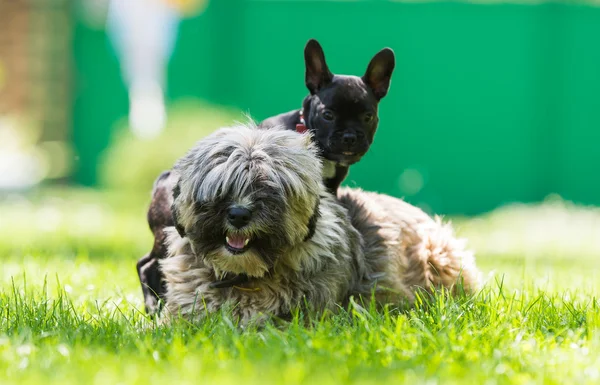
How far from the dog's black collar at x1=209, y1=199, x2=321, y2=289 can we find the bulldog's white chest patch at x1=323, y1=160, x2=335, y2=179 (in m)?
0.73

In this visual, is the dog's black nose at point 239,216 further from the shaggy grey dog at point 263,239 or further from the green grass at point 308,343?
the green grass at point 308,343

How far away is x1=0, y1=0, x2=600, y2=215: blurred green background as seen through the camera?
1325 cm

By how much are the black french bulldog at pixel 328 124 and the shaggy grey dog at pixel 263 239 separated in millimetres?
354

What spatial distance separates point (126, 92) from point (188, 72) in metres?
1.02

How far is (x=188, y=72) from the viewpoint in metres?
13.5

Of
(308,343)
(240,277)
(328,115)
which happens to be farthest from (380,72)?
(308,343)

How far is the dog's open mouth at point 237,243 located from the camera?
165 inches

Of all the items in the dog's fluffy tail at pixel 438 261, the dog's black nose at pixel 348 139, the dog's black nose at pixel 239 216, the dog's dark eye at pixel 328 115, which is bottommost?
the dog's fluffy tail at pixel 438 261

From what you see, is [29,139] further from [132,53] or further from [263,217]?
[263,217]

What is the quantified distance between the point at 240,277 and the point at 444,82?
9451mm

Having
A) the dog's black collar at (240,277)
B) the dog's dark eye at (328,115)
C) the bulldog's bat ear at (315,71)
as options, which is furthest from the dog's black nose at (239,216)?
the bulldog's bat ear at (315,71)

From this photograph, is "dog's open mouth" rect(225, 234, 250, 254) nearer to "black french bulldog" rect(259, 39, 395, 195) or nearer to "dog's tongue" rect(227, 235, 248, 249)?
"dog's tongue" rect(227, 235, 248, 249)

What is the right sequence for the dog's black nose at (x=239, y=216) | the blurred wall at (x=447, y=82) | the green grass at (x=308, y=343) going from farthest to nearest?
the blurred wall at (x=447, y=82) → the dog's black nose at (x=239, y=216) → the green grass at (x=308, y=343)

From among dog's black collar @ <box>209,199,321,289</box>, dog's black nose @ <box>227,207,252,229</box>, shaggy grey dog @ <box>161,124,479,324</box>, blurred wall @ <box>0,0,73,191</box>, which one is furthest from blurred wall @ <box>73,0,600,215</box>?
dog's black nose @ <box>227,207,252,229</box>
